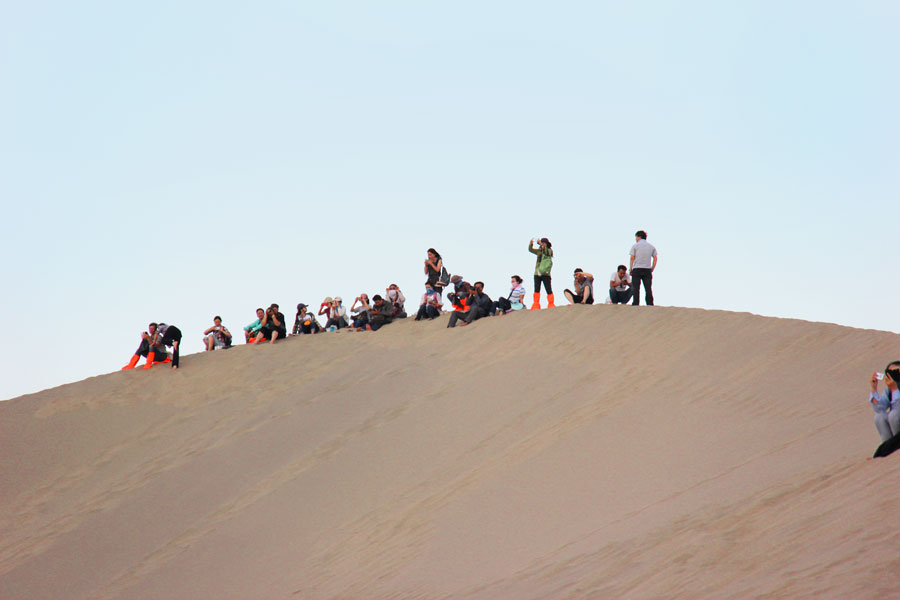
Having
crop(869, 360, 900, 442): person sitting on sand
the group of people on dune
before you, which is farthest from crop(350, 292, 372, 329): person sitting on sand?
crop(869, 360, 900, 442): person sitting on sand

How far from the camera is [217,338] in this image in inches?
789

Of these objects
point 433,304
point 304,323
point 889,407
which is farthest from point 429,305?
point 889,407

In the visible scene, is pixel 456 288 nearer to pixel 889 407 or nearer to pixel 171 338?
pixel 171 338

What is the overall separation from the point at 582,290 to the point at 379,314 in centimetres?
432

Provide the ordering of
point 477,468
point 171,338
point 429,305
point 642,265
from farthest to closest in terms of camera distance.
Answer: point 429,305
point 171,338
point 642,265
point 477,468

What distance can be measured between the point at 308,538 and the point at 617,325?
6.50m

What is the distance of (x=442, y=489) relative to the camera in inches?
453

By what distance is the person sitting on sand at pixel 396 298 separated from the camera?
792 inches

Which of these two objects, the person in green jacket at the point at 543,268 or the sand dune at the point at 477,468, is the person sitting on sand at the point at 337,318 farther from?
the person in green jacket at the point at 543,268

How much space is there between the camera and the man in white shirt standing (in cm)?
1592

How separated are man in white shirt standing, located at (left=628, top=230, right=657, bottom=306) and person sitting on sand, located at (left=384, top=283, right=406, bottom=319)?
17.8 feet

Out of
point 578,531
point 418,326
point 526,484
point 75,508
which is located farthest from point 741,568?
→ point 418,326

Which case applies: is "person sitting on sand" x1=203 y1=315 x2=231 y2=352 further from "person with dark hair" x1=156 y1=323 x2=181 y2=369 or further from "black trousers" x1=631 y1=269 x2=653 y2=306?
"black trousers" x1=631 y1=269 x2=653 y2=306

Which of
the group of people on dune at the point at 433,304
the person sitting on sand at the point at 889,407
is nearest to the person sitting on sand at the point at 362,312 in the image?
the group of people on dune at the point at 433,304
